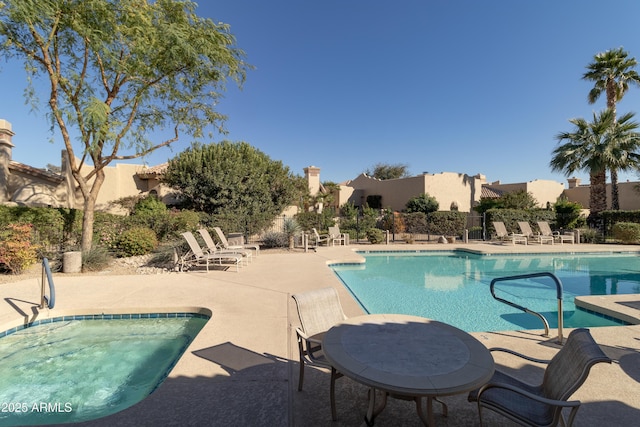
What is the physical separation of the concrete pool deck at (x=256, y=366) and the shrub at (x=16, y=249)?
1.44 metres

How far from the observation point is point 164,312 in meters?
5.21

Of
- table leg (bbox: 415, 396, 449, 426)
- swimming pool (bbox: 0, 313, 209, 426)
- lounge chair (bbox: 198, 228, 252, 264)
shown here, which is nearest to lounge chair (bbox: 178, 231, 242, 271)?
lounge chair (bbox: 198, 228, 252, 264)

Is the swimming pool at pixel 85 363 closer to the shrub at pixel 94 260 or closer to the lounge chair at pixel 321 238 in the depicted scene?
the shrub at pixel 94 260

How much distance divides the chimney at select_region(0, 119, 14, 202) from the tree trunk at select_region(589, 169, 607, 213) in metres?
29.1

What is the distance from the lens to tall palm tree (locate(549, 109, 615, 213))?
1652 centimetres

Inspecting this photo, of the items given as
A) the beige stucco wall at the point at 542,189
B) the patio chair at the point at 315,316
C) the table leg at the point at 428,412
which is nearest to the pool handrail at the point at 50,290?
the patio chair at the point at 315,316

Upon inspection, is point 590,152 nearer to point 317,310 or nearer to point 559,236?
point 559,236

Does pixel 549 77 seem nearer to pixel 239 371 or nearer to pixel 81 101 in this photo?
pixel 239 371

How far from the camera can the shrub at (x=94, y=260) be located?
856cm

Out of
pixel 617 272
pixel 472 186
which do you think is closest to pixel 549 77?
pixel 617 272

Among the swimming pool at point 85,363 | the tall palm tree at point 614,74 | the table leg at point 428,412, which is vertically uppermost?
the tall palm tree at point 614,74

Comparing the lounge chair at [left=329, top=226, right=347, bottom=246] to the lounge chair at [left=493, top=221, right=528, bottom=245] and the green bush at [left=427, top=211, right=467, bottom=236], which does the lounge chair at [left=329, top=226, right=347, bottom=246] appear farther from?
the lounge chair at [left=493, top=221, right=528, bottom=245]

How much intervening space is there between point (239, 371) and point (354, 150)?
3201 centimetres

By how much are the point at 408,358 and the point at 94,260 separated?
9.67 meters
